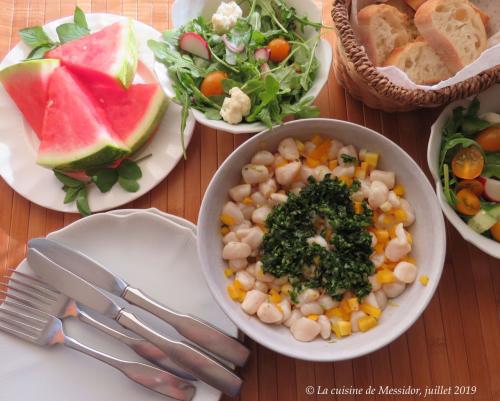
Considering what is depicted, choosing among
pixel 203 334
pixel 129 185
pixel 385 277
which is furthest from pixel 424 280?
pixel 129 185

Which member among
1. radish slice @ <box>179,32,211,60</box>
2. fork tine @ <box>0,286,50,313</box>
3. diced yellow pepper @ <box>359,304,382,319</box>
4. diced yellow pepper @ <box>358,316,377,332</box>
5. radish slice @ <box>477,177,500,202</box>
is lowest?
fork tine @ <box>0,286,50,313</box>

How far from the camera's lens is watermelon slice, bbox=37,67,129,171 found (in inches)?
50.9

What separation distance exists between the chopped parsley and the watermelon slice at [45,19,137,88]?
0.60m

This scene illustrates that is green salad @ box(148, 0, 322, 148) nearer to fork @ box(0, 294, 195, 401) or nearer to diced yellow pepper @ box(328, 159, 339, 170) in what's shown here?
diced yellow pepper @ box(328, 159, 339, 170)

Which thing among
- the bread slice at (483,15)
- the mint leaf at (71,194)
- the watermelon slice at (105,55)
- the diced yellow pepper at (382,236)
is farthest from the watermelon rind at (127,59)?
the bread slice at (483,15)

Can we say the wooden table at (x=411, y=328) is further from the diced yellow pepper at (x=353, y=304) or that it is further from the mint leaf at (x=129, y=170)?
the diced yellow pepper at (x=353, y=304)

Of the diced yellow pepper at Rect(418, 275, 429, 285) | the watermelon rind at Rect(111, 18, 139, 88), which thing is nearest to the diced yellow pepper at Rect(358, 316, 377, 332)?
the diced yellow pepper at Rect(418, 275, 429, 285)

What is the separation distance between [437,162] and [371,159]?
0.16m

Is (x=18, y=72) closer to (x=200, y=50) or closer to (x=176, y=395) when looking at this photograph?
(x=200, y=50)

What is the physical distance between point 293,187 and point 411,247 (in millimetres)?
334

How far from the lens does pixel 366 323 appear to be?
3.67 feet

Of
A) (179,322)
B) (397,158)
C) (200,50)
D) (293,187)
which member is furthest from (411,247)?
(200,50)

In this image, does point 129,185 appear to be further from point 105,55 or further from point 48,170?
point 105,55

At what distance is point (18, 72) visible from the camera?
1347 millimetres
